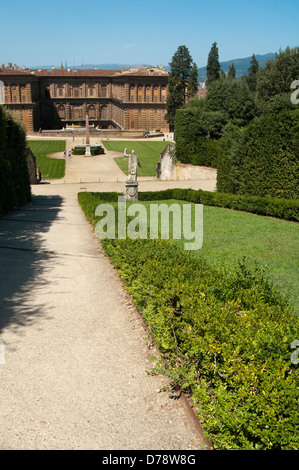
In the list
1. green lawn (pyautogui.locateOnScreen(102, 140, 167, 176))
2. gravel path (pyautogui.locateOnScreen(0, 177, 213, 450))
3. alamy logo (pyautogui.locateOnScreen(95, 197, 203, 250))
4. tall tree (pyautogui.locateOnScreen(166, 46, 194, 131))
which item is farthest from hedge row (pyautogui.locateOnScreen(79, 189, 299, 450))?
tall tree (pyautogui.locateOnScreen(166, 46, 194, 131))

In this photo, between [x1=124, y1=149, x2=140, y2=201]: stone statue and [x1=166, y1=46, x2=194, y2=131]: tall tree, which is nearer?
[x1=124, y1=149, x2=140, y2=201]: stone statue

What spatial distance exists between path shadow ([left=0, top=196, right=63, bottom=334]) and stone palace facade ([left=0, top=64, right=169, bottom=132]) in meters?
69.2

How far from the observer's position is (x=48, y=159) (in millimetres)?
49188

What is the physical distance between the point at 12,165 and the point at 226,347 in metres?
18.7

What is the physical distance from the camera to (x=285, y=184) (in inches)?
752

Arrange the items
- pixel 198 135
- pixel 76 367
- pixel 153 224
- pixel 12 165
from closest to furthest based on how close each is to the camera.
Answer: pixel 76 367 < pixel 153 224 < pixel 12 165 < pixel 198 135

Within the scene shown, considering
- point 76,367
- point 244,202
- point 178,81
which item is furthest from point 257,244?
point 178,81

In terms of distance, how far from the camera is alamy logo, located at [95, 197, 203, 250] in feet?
35.2

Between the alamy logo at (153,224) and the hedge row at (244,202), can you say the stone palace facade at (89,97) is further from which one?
the alamy logo at (153,224)

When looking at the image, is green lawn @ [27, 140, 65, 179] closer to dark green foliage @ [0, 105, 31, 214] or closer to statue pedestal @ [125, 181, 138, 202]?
dark green foliage @ [0, 105, 31, 214]

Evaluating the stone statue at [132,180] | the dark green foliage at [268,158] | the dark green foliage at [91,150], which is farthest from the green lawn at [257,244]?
the dark green foliage at [91,150]

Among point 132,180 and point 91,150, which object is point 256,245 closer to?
point 132,180
